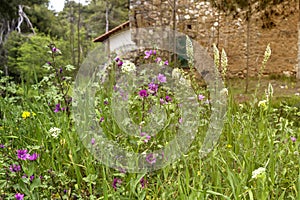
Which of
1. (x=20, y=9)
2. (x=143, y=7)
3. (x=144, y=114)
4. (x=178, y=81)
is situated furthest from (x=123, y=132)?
(x=20, y=9)

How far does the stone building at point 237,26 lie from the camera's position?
22.7ft

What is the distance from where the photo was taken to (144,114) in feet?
5.95

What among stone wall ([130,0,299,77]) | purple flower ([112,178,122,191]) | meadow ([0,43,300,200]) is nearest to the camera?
meadow ([0,43,300,200])

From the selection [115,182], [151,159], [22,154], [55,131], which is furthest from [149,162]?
[22,154]

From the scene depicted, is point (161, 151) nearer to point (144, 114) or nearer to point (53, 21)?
point (144, 114)

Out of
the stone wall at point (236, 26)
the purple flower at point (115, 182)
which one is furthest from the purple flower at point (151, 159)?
the stone wall at point (236, 26)

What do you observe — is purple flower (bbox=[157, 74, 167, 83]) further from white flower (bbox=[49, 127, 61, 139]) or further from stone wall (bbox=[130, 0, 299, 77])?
stone wall (bbox=[130, 0, 299, 77])

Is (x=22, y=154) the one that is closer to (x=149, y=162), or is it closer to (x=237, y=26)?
(x=149, y=162)

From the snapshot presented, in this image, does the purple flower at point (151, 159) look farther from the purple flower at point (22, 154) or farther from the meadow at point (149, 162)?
the purple flower at point (22, 154)

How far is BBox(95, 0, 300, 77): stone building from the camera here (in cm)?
692

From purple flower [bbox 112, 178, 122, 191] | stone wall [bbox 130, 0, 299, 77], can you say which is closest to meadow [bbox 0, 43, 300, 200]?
purple flower [bbox 112, 178, 122, 191]

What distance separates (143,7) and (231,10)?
180 centimetres

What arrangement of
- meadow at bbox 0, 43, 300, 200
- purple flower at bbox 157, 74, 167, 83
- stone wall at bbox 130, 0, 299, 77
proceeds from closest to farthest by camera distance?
meadow at bbox 0, 43, 300, 200
purple flower at bbox 157, 74, 167, 83
stone wall at bbox 130, 0, 299, 77

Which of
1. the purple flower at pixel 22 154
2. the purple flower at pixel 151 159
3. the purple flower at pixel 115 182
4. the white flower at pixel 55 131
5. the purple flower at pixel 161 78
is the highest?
the purple flower at pixel 161 78
